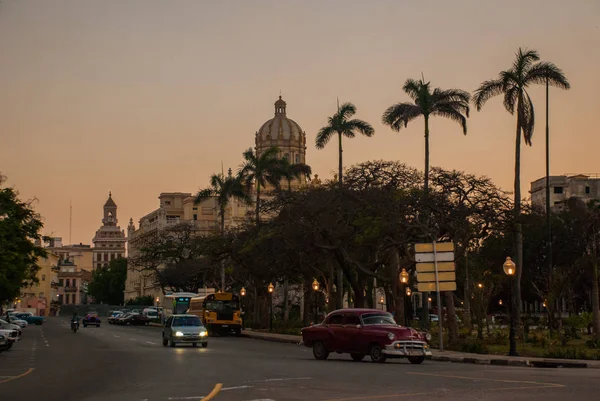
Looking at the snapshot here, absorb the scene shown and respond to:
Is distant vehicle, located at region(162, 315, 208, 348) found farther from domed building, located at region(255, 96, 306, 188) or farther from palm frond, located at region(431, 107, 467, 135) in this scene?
domed building, located at region(255, 96, 306, 188)

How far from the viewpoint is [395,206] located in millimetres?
48438

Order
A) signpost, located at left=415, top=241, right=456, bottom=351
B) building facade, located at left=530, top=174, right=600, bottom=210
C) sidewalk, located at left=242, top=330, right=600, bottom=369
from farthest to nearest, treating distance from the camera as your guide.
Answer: building facade, located at left=530, top=174, right=600, bottom=210, signpost, located at left=415, top=241, right=456, bottom=351, sidewalk, located at left=242, top=330, right=600, bottom=369

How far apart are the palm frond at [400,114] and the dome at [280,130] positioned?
108 m

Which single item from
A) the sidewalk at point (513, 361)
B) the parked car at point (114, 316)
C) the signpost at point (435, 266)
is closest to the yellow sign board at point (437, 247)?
the signpost at point (435, 266)

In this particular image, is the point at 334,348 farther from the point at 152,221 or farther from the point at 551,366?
the point at 152,221

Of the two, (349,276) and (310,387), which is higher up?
(349,276)

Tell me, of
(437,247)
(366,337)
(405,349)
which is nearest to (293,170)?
(437,247)

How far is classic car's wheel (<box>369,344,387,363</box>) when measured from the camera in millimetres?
29594

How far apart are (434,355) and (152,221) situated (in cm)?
15706

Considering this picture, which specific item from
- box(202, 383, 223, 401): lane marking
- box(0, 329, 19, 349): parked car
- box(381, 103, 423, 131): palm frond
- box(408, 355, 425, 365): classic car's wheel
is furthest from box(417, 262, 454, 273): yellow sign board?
box(381, 103, 423, 131): palm frond

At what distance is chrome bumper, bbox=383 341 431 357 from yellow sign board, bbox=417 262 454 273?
8246 millimetres

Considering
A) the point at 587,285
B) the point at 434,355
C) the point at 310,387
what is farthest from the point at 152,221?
the point at 310,387

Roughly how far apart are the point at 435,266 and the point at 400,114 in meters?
21.7

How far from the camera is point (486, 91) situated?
46.7 meters
